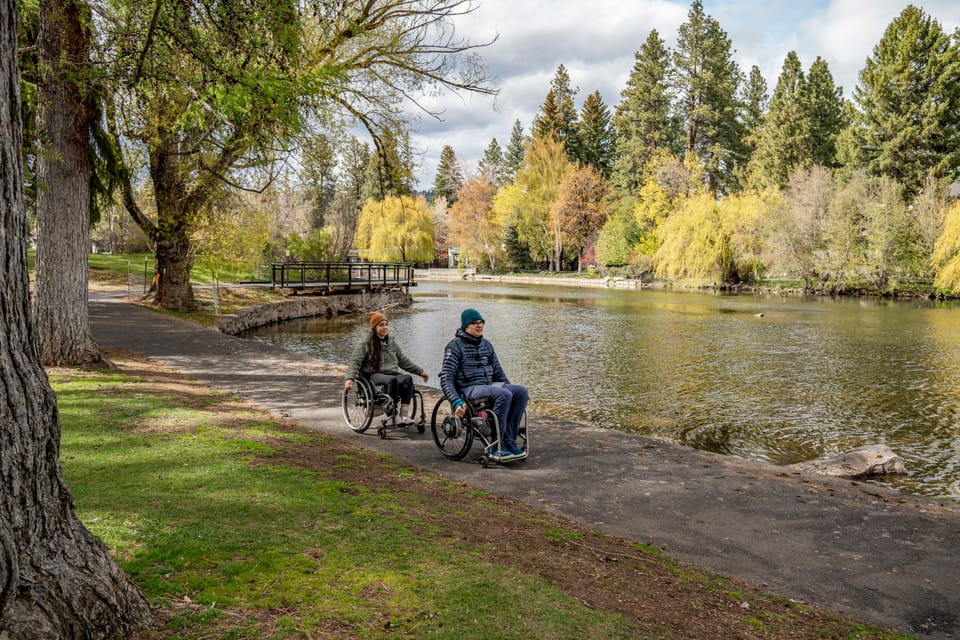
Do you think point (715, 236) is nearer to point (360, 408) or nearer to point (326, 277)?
point (326, 277)

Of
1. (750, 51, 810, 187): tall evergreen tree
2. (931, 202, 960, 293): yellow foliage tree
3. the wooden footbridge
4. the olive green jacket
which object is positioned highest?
(750, 51, 810, 187): tall evergreen tree

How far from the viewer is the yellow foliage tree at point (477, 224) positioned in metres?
A: 69.7

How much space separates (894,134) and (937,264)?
1566cm

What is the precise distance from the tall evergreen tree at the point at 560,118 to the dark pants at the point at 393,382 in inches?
2637

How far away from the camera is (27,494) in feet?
7.83

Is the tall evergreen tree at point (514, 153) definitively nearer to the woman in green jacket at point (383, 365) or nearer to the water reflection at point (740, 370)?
the water reflection at point (740, 370)

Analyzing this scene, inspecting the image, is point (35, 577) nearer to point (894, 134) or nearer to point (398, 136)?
point (398, 136)

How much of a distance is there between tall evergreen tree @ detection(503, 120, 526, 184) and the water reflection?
219 ft

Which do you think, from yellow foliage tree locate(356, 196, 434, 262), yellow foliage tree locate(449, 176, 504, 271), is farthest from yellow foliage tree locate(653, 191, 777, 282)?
yellow foliage tree locate(449, 176, 504, 271)

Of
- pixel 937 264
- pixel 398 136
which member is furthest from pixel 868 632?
pixel 937 264

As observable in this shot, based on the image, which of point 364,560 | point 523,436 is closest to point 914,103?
point 523,436

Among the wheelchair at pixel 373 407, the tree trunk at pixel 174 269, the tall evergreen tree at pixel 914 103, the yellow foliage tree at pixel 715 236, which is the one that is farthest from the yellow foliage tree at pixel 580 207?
the wheelchair at pixel 373 407

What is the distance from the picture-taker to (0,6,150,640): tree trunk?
229cm

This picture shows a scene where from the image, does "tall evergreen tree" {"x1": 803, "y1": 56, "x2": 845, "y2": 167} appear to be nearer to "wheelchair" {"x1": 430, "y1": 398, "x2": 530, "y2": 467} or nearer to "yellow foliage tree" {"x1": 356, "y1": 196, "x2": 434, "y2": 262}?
"yellow foliage tree" {"x1": 356, "y1": 196, "x2": 434, "y2": 262}
